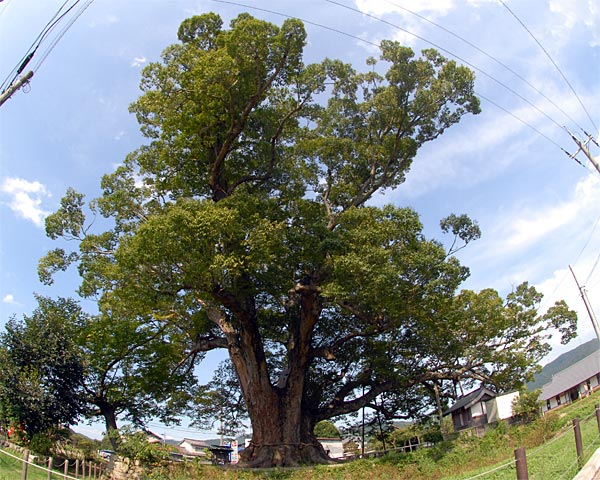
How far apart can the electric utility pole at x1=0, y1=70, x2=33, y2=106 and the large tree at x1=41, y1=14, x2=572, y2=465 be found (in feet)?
24.3

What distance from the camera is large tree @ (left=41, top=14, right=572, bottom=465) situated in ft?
50.9

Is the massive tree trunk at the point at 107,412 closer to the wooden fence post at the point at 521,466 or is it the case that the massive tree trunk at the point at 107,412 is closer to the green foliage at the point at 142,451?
the green foliage at the point at 142,451

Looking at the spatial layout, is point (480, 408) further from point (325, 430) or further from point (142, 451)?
point (325, 430)

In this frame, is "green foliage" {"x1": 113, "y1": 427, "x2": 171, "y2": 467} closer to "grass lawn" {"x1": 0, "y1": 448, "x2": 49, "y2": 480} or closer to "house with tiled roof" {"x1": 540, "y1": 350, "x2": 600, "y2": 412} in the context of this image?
"grass lawn" {"x1": 0, "y1": 448, "x2": 49, "y2": 480}

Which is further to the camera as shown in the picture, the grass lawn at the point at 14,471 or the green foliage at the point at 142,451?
the green foliage at the point at 142,451

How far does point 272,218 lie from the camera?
1756 centimetres

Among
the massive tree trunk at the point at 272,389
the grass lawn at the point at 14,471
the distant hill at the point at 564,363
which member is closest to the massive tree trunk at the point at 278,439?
the massive tree trunk at the point at 272,389

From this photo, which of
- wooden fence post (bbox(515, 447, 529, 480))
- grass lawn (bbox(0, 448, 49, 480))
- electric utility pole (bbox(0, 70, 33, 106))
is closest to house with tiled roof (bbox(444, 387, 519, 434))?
grass lawn (bbox(0, 448, 49, 480))

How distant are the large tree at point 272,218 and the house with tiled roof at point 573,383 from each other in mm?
16621

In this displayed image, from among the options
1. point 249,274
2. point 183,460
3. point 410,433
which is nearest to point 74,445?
point 183,460

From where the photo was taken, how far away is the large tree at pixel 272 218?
50.9 ft

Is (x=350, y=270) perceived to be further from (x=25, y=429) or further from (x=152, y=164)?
(x=25, y=429)

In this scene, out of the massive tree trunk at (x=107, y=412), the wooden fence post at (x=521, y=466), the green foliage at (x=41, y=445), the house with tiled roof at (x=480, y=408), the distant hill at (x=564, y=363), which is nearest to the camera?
the wooden fence post at (x=521, y=466)

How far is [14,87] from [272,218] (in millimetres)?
10778
